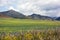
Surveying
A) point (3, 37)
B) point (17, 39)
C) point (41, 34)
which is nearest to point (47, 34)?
point (41, 34)

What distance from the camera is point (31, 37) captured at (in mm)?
14641

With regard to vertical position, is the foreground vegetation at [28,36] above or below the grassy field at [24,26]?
above

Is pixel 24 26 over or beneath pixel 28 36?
beneath

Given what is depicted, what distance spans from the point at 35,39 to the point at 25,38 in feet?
2.75

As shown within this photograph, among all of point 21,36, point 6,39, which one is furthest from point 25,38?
point 6,39

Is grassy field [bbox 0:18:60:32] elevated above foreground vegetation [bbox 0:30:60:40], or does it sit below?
below

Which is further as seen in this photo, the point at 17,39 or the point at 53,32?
the point at 53,32

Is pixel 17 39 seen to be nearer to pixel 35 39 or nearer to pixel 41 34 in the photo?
pixel 35 39

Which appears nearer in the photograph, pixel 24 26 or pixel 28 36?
pixel 28 36

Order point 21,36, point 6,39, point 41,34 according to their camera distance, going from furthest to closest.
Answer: point 41,34
point 21,36
point 6,39

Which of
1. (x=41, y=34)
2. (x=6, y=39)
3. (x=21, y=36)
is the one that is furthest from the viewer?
(x=41, y=34)

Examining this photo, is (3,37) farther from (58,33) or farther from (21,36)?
(58,33)

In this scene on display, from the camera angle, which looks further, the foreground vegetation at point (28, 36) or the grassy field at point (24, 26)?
the grassy field at point (24, 26)

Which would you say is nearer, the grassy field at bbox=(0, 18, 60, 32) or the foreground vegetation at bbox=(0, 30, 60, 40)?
the foreground vegetation at bbox=(0, 30, 60, 40)
